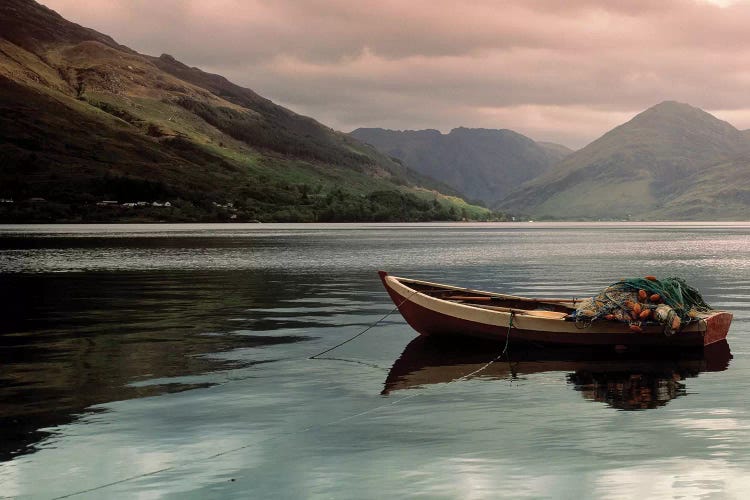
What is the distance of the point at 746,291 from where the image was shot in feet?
194

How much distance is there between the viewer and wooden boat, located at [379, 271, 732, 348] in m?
31.3

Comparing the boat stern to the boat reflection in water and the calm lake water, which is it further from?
the calm lake water

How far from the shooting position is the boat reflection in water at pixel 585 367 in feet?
81.4

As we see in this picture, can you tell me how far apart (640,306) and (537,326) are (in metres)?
3.83

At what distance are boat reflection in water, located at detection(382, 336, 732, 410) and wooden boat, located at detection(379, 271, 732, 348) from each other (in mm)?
535

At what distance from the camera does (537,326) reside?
3150cm

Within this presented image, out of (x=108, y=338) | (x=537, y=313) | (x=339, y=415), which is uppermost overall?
(x=537, y=313)

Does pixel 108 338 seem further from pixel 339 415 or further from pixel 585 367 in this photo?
pixel 585 367

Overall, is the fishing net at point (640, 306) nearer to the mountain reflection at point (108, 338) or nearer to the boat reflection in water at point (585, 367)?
the boat reflection in water at point (585, 367)

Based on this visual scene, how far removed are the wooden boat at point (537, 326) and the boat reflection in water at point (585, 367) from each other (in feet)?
1.75

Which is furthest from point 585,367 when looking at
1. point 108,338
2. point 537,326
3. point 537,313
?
point 108,338

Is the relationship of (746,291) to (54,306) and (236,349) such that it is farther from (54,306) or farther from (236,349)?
(54,306)

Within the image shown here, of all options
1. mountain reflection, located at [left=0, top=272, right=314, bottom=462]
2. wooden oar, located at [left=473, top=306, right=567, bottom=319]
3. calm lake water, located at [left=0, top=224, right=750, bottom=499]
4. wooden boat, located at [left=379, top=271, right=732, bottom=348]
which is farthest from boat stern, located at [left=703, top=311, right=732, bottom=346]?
mountain reflection, located at [left=0, top=272, right=314, bottom=462]

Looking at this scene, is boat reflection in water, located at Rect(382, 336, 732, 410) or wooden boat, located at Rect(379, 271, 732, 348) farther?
wooden boat, located at Rect(379, 271, 732, 348)
